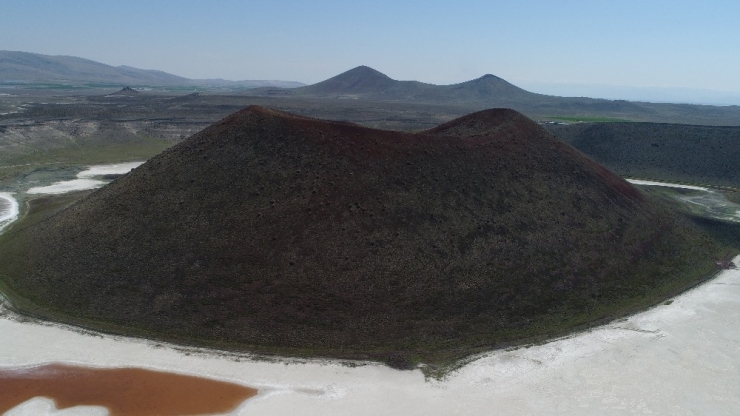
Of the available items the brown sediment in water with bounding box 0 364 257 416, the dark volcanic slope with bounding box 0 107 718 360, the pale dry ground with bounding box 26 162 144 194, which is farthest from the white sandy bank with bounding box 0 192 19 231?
Answer: the brown sediment in water with bounding box 0 364 257 416

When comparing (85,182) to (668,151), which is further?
(668,151)

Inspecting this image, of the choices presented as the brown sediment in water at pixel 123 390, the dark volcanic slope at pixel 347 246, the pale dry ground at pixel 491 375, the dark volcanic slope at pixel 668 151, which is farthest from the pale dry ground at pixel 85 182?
the dark volcanic slope at pixel 668 151

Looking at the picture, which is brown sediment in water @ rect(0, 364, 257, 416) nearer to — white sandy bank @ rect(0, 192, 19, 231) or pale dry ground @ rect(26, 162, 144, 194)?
white sandy bank @ rect(0, 192, 19, 231)

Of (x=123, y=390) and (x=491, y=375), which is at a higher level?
(x=491, y=375)

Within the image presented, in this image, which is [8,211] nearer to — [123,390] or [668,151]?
[123,390]

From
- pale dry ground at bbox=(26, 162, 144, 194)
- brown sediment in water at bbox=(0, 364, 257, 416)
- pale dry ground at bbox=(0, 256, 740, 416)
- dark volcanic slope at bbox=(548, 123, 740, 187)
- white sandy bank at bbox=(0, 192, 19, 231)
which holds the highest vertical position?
dark volcanic slope at bbox=(548, 123, 740, 187)

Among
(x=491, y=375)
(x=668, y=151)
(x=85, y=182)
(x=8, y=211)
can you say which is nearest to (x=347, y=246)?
(x=491, y=375)

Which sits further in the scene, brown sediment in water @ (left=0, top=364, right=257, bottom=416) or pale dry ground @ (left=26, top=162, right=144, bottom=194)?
pale dry ground @ (left=26, top=162, right=144, bottom=194)
